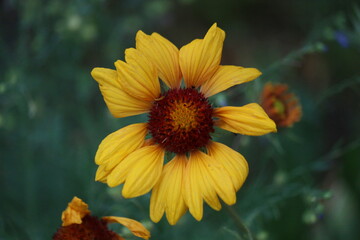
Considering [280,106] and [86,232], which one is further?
[280,106]

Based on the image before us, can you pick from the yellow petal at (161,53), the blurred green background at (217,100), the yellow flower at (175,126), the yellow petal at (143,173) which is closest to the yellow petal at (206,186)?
the yellow flower at (175,126)

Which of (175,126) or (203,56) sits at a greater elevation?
(203,56)

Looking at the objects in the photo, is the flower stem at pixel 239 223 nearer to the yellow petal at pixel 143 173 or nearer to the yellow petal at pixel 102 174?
the yellow petal at pixel 143 173

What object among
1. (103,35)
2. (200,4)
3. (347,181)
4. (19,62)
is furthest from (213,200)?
(200,4)

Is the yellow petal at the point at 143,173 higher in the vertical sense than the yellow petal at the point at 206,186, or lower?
higher

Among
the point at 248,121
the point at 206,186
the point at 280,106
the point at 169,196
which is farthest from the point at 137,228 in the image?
the point at 280,106

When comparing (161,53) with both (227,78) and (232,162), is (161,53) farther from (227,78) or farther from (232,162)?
(232,162)

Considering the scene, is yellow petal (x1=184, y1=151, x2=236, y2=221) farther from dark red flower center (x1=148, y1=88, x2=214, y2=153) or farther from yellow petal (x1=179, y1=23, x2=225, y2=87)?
yellow petal (x1=179, y1=23, x2=225, y2=87)

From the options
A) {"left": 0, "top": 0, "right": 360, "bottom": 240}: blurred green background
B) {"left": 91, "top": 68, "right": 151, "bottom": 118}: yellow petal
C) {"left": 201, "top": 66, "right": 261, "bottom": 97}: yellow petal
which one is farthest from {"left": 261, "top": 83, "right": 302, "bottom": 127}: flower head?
{"left": 91, "top": 68, "right": 151, "bottom": 118}: yellow petal
